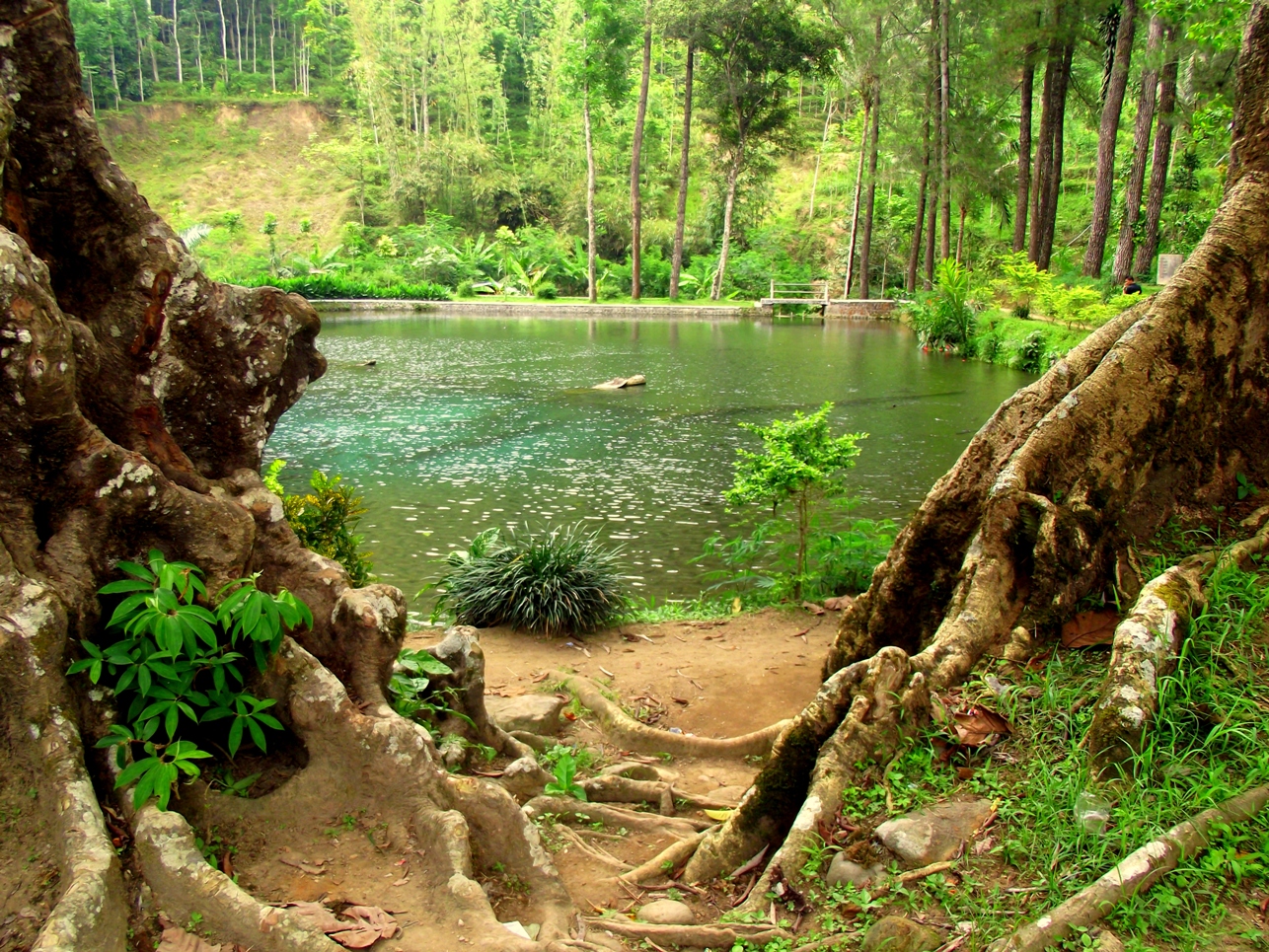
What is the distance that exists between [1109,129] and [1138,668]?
984 inches

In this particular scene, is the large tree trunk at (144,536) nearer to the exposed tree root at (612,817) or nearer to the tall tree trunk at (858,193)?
the exposed tree root at (612,817)

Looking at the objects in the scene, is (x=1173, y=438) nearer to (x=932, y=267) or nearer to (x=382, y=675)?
(x=382, y=675)

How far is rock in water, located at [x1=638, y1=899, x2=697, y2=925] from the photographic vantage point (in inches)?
124

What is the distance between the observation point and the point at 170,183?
66000 mm

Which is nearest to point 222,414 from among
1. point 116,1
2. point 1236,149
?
point 1236,149

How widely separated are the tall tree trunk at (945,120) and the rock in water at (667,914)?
32729 mm

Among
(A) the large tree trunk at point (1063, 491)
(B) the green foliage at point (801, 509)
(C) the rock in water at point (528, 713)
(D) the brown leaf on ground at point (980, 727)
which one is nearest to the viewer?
(D) the brown leaf on ground at point (980, 727)

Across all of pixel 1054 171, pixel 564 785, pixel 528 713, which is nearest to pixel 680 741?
pixel 528 713

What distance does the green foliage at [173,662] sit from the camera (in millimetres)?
2662

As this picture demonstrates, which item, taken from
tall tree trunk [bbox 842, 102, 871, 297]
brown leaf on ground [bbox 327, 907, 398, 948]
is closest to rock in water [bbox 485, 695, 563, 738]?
brown leaf on ground [bbox 327, 907, 398, 948]

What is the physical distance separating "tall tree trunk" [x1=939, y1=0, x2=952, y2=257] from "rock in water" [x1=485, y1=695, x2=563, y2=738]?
101ft

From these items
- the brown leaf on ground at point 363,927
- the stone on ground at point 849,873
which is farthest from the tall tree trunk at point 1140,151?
the brown leaf on ground at point 363,927

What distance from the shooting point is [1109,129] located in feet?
77.8

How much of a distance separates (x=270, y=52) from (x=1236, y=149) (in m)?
92.8
